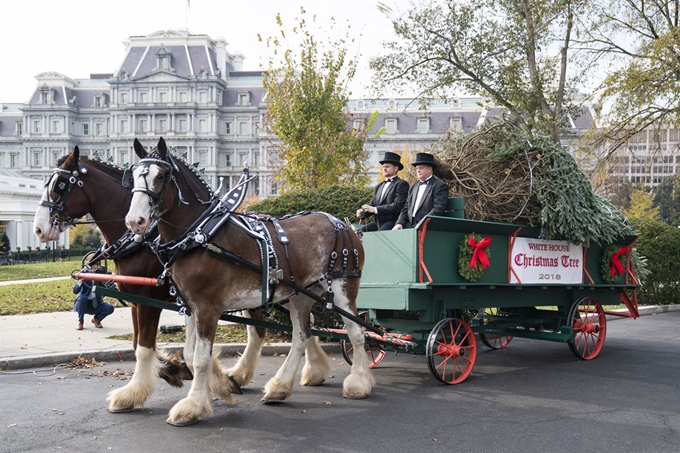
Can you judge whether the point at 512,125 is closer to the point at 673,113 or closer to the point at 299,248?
the point at 299,248

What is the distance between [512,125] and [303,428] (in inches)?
200

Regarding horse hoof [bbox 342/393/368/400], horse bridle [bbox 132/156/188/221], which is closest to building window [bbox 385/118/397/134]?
horse hoof [bbox 342/393/368/400]

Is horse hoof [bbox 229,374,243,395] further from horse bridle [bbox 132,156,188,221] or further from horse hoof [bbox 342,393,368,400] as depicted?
horse bridle [bbox 132,156,188,221]

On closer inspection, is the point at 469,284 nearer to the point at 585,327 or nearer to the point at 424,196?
the point at 424,196

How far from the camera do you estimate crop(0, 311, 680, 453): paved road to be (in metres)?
5.11

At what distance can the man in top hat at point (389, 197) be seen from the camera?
315 inches

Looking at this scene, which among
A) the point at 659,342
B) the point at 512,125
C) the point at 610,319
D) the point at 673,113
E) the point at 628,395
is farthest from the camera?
the point at 673,113

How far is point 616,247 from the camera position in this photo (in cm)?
925

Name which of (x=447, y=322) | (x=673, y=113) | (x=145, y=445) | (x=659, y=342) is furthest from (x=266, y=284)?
(x=673, y=113)

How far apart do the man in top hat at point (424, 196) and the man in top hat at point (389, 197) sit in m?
0.11

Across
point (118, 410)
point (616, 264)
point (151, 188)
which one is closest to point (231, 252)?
point (151, 188)

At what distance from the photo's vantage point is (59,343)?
9.41 metres

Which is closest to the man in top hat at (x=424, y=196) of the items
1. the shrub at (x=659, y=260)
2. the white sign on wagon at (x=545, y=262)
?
the white sign on wagon at (x=545, y=262)

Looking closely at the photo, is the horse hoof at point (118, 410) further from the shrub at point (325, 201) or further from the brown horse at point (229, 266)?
the shrub at point (325, 201)
